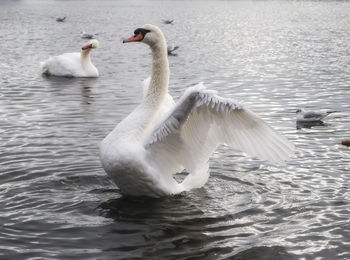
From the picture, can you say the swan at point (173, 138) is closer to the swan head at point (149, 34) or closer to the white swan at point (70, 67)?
the swan head at point (149, 34)

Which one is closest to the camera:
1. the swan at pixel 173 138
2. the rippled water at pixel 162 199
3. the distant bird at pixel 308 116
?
the rippled water at pixel 162 199

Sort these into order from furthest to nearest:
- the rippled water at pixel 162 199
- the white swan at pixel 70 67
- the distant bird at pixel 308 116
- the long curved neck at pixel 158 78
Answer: the white swan at pixel 70 67 → the distant bird at pixel 308 116 → the long curved neck at pixel 158 78 → the rippled water at pixel 162 199

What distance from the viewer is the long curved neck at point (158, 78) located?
8.01 m

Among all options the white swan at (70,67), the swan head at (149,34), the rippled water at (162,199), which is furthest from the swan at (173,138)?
the white swan at (70,67)

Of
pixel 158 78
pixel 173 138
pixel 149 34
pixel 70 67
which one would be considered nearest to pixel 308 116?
pixel 158 78

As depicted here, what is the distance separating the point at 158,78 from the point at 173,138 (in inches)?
40.6

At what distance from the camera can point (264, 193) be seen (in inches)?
322

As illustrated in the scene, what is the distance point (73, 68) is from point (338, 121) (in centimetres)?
Result: 1000

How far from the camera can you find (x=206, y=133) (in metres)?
7.37

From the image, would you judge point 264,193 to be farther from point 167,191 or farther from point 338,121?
point 338,121

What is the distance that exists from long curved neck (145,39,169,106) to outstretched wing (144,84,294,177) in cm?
78

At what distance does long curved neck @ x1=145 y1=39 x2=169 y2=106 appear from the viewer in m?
8.01

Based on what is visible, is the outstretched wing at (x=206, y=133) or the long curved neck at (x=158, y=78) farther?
the long curved neck at (x=158, y=78)

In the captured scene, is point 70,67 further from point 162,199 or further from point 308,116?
point 162,199
